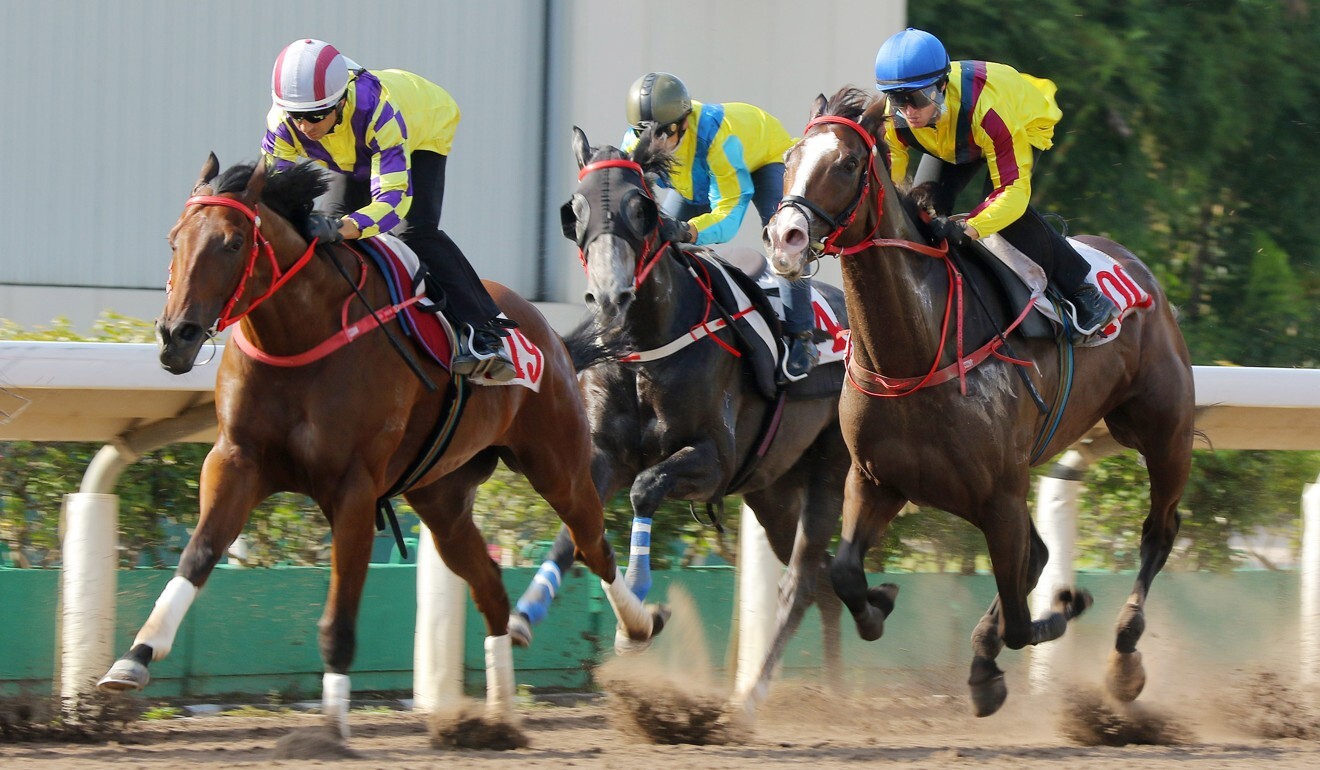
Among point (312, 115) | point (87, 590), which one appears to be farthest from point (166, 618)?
point (312, 115)

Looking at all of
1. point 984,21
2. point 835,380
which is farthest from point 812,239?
point 984,21

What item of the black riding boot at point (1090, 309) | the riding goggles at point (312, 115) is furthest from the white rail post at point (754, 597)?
the riding goggles at point (312, 115)

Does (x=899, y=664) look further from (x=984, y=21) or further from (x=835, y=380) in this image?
(x=984, y=21)

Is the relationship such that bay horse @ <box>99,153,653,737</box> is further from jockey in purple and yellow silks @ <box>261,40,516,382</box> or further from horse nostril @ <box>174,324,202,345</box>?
jockey in purple and yellow silks @ <box>261,40,516,382</box>

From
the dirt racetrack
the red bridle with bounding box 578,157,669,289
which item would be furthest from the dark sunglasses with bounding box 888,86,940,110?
the dirt racetrack

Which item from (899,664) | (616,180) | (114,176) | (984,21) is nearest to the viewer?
(616,180)

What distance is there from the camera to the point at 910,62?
16.8 ft

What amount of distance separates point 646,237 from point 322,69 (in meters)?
1.33

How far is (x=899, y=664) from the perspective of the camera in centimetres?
721

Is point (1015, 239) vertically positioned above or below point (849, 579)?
above

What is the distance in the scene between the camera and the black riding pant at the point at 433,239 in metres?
5.36

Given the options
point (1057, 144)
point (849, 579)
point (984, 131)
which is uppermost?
point (1057, 144)

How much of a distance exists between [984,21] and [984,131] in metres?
6.13

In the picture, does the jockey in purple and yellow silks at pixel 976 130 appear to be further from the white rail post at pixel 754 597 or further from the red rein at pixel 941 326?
the white rail post at pixel 754 597
